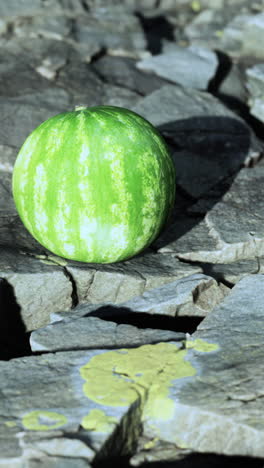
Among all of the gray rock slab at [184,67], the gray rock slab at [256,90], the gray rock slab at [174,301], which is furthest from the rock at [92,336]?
the gray rock slab at [184,67]

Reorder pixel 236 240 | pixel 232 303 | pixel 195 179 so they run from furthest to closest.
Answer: pixel 195 179 < pixel 236 240 < pixel 232 303

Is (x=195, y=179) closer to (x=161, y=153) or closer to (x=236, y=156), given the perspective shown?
(x=236, y=156)

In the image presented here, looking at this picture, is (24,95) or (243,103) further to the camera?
(243,103)

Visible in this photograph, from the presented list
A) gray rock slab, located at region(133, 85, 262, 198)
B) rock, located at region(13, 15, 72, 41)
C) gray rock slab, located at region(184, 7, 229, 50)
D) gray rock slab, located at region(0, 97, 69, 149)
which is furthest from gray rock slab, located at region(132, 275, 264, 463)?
gray rock slab, located at region(184, 7, 229, 50)

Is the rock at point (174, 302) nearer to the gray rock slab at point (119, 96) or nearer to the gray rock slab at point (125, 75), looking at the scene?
the gray rock slab at point (119, 96)

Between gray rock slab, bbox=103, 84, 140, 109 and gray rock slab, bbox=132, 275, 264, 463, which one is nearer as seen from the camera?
gray rock slab, bbox=132, 275, 264, 463

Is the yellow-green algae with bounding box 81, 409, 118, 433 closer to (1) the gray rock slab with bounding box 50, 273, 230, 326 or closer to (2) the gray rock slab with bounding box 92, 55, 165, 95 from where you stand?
(1) the gray rock slab with bounding box 50, 273, 230, 326

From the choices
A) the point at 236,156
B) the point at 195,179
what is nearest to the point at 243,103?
the point at 236,156
